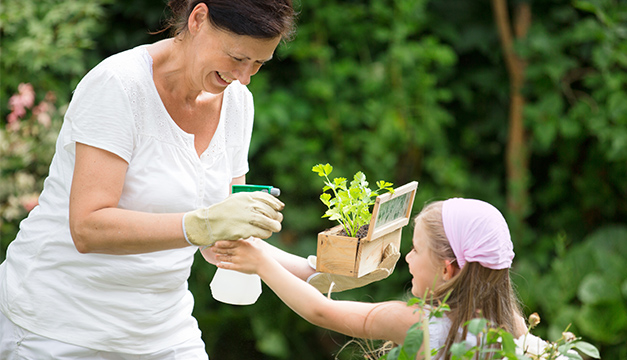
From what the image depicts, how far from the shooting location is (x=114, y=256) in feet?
5.32

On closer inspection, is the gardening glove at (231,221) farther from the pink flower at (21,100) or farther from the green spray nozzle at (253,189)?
the pink flower at (21,100)

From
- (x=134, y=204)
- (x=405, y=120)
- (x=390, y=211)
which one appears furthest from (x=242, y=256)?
(x=405, y=120)

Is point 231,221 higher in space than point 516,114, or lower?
higher

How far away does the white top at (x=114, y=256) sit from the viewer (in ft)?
5.17

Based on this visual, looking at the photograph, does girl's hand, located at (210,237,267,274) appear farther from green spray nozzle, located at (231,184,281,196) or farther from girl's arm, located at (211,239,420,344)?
green spray nozzle, located at (231,184,281,196)

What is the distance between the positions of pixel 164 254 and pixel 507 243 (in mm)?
892

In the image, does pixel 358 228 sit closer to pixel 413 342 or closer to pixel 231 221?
pixel 231 221

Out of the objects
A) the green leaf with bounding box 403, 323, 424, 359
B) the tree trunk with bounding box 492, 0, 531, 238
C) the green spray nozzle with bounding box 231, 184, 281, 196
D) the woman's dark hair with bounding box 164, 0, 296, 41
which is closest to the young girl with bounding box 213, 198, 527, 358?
the green spray nozzle with bounding box 231, 184, 281, 196

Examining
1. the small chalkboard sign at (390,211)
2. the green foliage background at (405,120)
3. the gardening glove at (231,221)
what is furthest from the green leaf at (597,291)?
the gardening glove at (231,221)

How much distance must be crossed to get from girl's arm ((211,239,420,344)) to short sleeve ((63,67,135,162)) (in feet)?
1.19

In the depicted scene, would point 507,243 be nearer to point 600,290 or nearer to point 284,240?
point 600,290

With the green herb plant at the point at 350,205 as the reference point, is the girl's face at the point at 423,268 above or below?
below

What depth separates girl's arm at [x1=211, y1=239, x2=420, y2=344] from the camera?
168cm

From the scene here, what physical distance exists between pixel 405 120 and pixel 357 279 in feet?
7.97
